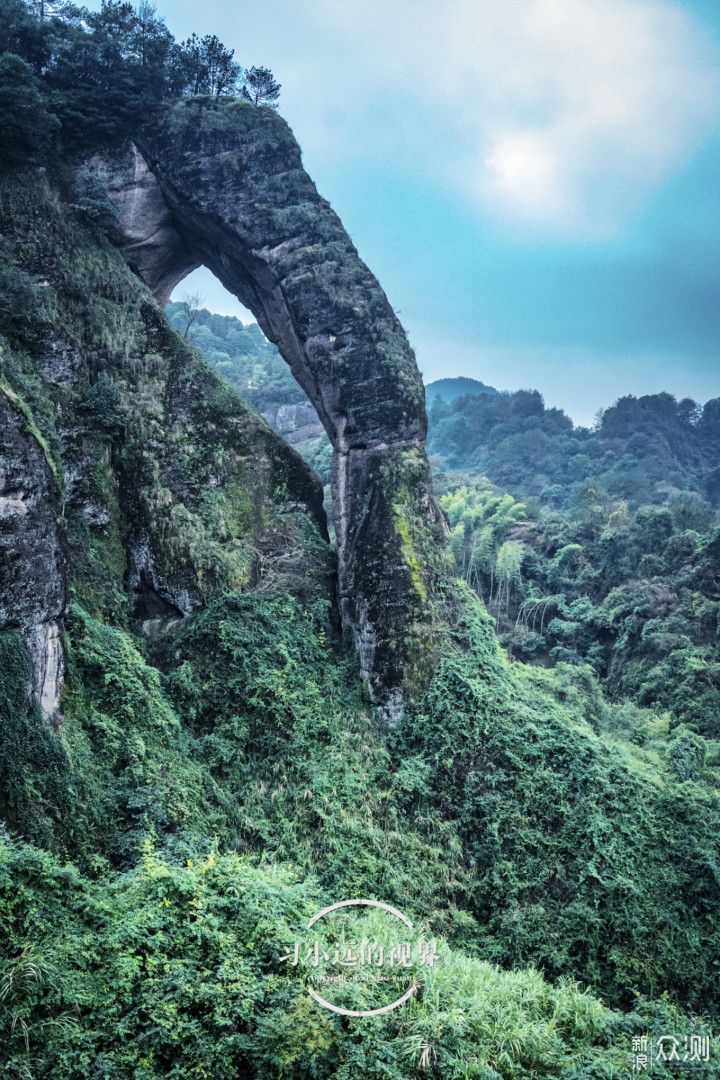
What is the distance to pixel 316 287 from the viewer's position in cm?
1694

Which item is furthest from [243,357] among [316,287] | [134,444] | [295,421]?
[134,444]

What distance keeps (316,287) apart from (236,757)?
12.0 metres

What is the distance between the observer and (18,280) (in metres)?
13.7

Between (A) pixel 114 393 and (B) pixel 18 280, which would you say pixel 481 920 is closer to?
(A) pixel 114 393

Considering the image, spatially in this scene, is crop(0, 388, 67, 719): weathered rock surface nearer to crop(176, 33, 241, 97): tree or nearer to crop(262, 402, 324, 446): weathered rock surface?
crop(176, 33, 241, 97): tree

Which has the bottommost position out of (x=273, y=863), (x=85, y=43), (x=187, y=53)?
(x=273, y=863)

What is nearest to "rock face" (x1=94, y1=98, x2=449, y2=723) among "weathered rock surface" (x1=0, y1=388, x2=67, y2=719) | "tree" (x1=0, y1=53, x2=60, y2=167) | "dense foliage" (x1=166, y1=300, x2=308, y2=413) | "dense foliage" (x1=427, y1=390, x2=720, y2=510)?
"tree" (x1=0, y1=53, x2=60, y2=167)

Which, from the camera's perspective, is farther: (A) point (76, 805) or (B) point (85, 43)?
(B) point (85, 43)

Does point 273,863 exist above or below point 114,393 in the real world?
below

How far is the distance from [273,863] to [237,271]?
16.0 meters

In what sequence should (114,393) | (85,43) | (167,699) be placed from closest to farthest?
(167,699), (114,393), (85,43)

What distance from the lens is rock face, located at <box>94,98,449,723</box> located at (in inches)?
633

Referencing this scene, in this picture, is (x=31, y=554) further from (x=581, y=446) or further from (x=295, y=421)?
(x=581, y=446)

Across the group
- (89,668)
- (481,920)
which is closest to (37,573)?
(89,668)
